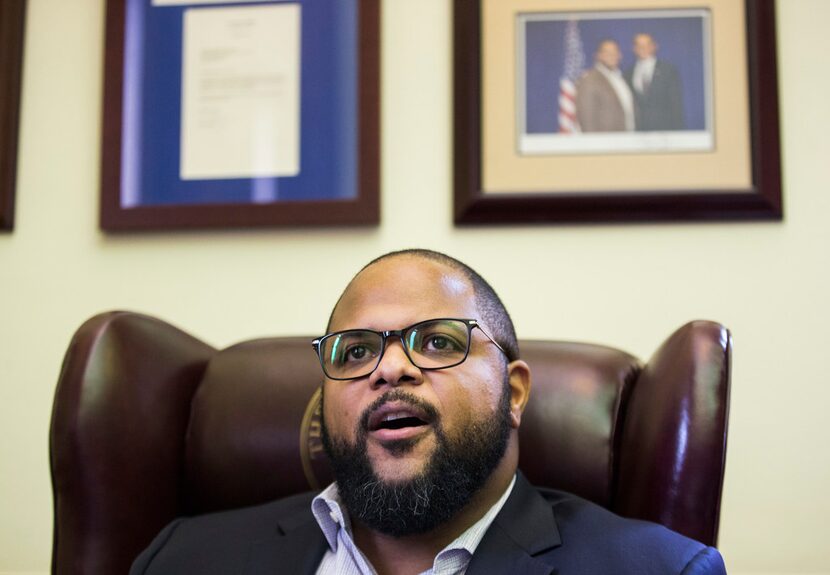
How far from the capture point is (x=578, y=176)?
197 centimetres

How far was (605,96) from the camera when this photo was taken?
1.98 m

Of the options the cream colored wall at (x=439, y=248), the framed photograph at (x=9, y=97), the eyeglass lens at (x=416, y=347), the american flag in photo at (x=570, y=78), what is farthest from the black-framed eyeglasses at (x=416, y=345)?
the framed photograph at (x=9, y=97)

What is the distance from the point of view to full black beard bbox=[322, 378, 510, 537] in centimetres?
128

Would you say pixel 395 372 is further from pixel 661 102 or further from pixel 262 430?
pixel 661 102

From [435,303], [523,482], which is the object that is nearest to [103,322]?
[435,303]

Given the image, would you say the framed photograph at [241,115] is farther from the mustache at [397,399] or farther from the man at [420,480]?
the mustache at [397,399]

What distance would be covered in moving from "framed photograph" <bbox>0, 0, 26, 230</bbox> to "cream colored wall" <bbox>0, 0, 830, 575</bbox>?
30 millimetres

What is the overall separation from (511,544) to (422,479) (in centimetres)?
17

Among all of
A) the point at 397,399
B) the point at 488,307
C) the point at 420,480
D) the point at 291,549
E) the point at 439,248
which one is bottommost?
the point at 291,549

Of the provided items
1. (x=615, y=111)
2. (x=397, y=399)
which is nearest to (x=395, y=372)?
(x=397, y=399)

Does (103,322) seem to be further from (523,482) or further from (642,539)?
(642,539)

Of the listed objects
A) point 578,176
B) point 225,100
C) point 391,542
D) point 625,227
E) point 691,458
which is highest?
point 225,100

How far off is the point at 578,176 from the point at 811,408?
0.75m

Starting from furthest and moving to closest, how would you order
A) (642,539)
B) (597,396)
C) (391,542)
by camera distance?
(597,396), (391,542), (642,539)
